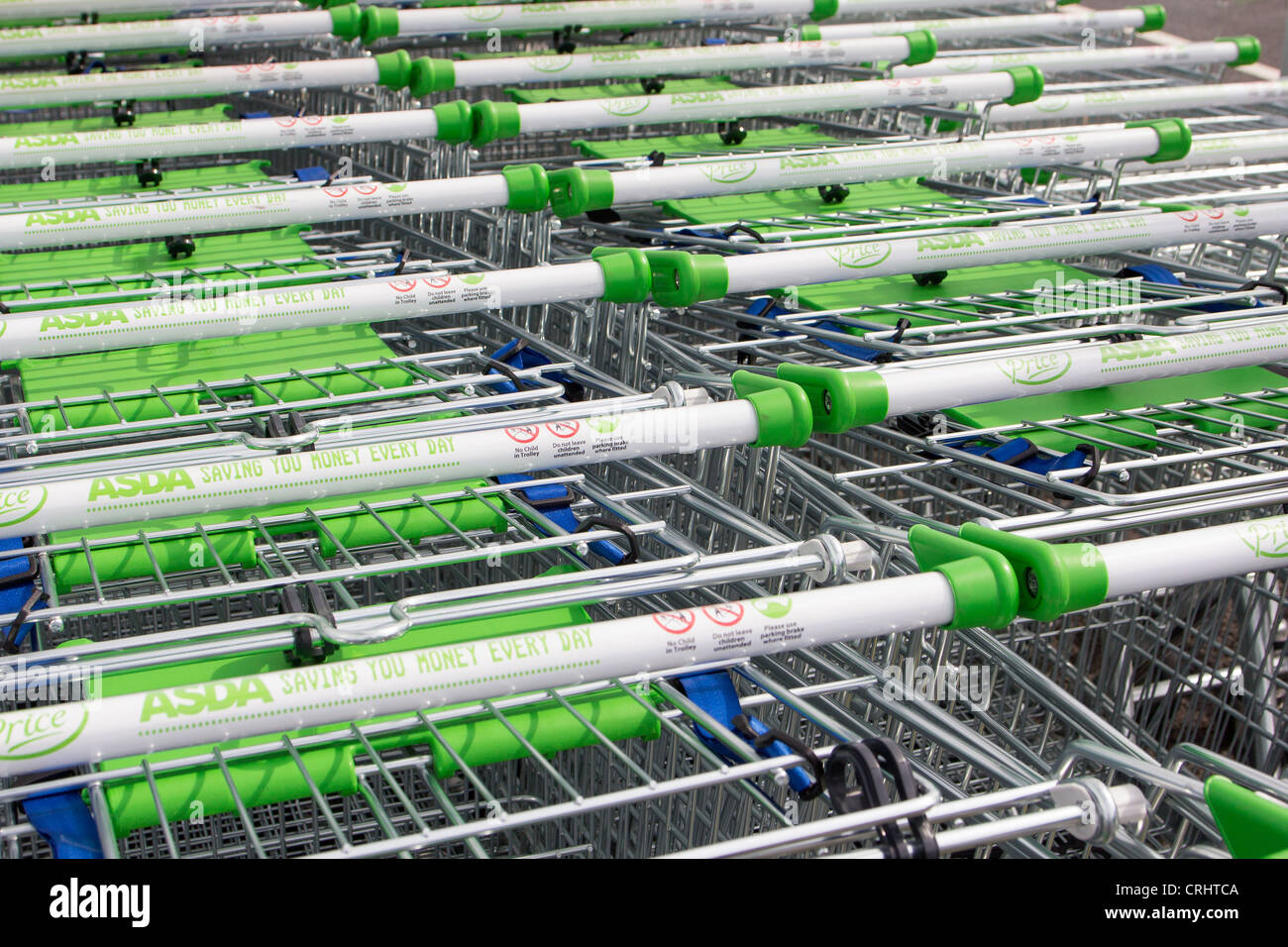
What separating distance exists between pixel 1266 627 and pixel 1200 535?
1.50 metres

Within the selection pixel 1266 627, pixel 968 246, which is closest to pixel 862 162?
pixel 968 246

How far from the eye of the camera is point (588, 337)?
2.92m

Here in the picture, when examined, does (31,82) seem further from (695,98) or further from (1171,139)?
(1171,139)

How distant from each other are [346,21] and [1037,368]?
8.27ft

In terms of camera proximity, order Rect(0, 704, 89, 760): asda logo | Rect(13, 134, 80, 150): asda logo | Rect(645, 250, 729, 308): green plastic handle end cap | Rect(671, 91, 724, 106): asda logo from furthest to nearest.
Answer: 1. Rect(671, 91, 724, 106): asda logo
2. Rect(13, 134, 80, 150): asda logo
3. Rect(645, 250, 729, 308): green plastic handle end cap
4. Rect(0, 704, 89, 760): asda logo

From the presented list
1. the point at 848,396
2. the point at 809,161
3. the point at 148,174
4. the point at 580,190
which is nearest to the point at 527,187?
the point at 580,190

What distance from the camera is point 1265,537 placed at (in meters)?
1.70

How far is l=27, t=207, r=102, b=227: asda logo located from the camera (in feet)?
8.35

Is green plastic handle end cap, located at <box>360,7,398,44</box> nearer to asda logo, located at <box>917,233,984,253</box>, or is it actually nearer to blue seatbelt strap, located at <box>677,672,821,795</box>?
asda logo, located at <box>917,233,984,253</box>

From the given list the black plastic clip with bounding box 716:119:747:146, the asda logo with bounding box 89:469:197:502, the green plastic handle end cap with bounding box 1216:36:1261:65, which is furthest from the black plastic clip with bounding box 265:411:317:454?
the green plastic handle end cap with bounding box 1216:36:1261:65

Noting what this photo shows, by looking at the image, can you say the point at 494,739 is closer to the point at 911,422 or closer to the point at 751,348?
the point at 911,422

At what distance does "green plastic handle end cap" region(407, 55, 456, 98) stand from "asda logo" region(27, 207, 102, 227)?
1.12m

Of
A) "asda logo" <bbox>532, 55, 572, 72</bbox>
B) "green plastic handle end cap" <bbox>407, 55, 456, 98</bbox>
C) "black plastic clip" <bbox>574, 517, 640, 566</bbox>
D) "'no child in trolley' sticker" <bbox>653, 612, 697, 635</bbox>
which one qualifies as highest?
"asda logo" <bbox>532, 55, 572, 72</bbox>

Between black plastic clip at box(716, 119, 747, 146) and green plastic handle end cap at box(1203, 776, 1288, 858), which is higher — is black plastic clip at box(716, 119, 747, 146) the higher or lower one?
the higher one
